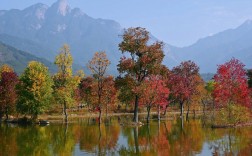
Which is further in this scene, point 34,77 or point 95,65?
point 34,77

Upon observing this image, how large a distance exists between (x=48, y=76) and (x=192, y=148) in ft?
199

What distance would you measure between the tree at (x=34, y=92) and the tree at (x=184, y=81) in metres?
36.8

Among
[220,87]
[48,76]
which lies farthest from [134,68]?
[48,76]

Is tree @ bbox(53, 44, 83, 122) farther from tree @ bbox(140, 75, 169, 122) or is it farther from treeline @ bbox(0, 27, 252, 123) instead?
tree @ bbox(140, 75, 169, 122)

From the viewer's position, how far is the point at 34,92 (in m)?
87.7

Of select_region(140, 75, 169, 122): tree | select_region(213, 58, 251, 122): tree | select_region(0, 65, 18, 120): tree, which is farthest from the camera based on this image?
select_region(0, 65, 18, 120): tree

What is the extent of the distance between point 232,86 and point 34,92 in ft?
157

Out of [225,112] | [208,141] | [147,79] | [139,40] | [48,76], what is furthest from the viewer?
[48,76]

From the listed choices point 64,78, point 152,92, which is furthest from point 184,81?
point 64,78

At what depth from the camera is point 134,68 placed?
77312 millimetres

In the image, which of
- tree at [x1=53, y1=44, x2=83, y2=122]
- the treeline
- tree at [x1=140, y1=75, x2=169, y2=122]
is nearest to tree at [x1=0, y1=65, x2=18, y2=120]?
the treeline

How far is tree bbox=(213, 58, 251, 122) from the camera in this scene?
217 feet

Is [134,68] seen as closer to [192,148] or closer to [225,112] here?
[225,112]

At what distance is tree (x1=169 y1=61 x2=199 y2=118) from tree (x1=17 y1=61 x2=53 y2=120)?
121 feet
